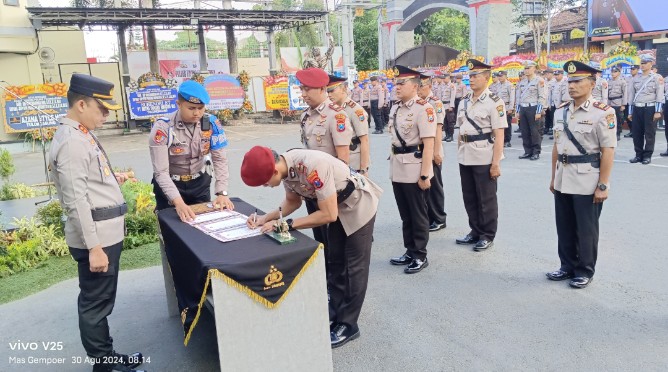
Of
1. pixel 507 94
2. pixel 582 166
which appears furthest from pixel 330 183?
pixel 507 94

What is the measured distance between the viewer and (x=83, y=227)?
8.08ft

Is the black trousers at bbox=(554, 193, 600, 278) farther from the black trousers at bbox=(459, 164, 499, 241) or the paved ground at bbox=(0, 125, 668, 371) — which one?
the black trousers at bbox=(459, 164, 499, 241)

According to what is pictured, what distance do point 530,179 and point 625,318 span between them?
4.41 meters

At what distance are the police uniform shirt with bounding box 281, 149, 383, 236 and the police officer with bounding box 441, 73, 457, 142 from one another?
9833 millimetres

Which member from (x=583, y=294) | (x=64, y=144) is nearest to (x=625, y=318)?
(x=583, y=294)

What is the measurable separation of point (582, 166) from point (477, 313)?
4.28ft

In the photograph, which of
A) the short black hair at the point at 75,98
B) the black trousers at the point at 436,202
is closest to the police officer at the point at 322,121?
the black trousers at the point at 436,202

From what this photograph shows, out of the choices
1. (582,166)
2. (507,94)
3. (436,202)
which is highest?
(507,94)

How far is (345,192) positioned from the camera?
2820mm

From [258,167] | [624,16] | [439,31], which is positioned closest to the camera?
[258,167]

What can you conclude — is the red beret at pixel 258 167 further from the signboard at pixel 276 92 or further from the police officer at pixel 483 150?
the signboard at pixel 276 92

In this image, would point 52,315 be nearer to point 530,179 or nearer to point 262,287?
point 262,287

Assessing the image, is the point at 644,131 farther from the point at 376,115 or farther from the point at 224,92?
the point at 224,92

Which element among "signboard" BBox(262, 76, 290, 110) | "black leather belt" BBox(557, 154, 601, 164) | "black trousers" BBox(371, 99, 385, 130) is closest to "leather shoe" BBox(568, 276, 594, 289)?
"black leather belt" BBox(557, 154, 601, 164)
